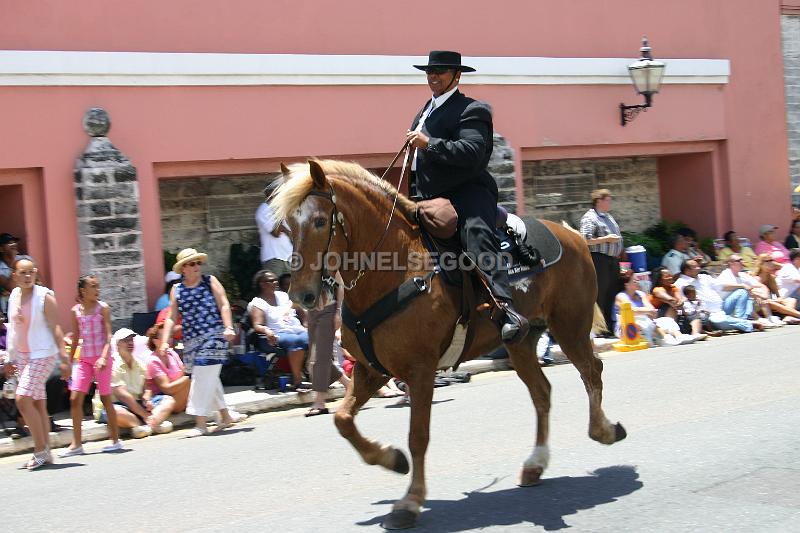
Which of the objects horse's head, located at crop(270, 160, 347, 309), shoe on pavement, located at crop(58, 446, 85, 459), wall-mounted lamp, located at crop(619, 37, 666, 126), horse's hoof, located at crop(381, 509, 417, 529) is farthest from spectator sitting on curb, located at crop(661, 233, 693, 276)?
horse's head, located at crop(270, 160, 347, 309)

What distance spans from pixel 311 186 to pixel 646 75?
40.2ft

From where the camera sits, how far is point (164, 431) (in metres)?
10.9


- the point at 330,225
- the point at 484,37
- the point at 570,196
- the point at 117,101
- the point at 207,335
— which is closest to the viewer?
the point at 330,225

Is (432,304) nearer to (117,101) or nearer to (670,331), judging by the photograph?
(117,101)

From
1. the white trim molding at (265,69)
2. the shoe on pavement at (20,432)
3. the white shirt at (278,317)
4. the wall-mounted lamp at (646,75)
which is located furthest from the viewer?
the wall-mounted lamp at (646,75)

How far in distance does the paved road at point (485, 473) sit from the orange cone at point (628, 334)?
3.40 metres

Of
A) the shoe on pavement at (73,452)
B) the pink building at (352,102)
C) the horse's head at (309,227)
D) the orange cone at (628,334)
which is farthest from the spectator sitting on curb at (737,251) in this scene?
the horse's head at (309,227)

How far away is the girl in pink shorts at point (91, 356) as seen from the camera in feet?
32.4

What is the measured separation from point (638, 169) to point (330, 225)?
570 inches

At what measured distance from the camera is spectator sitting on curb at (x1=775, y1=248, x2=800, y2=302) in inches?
667

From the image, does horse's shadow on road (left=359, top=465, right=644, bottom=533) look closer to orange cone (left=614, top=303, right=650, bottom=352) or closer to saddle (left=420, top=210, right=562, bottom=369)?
saddle (left=420, top=210, right=562, bottom=369)

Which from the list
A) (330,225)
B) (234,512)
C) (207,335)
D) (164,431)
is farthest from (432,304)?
(164,431)

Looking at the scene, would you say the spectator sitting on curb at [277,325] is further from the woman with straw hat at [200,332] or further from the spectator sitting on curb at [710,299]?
the spectator sitting on curb at [710,299]

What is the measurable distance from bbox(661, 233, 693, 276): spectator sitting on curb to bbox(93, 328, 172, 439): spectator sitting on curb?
9.43m
